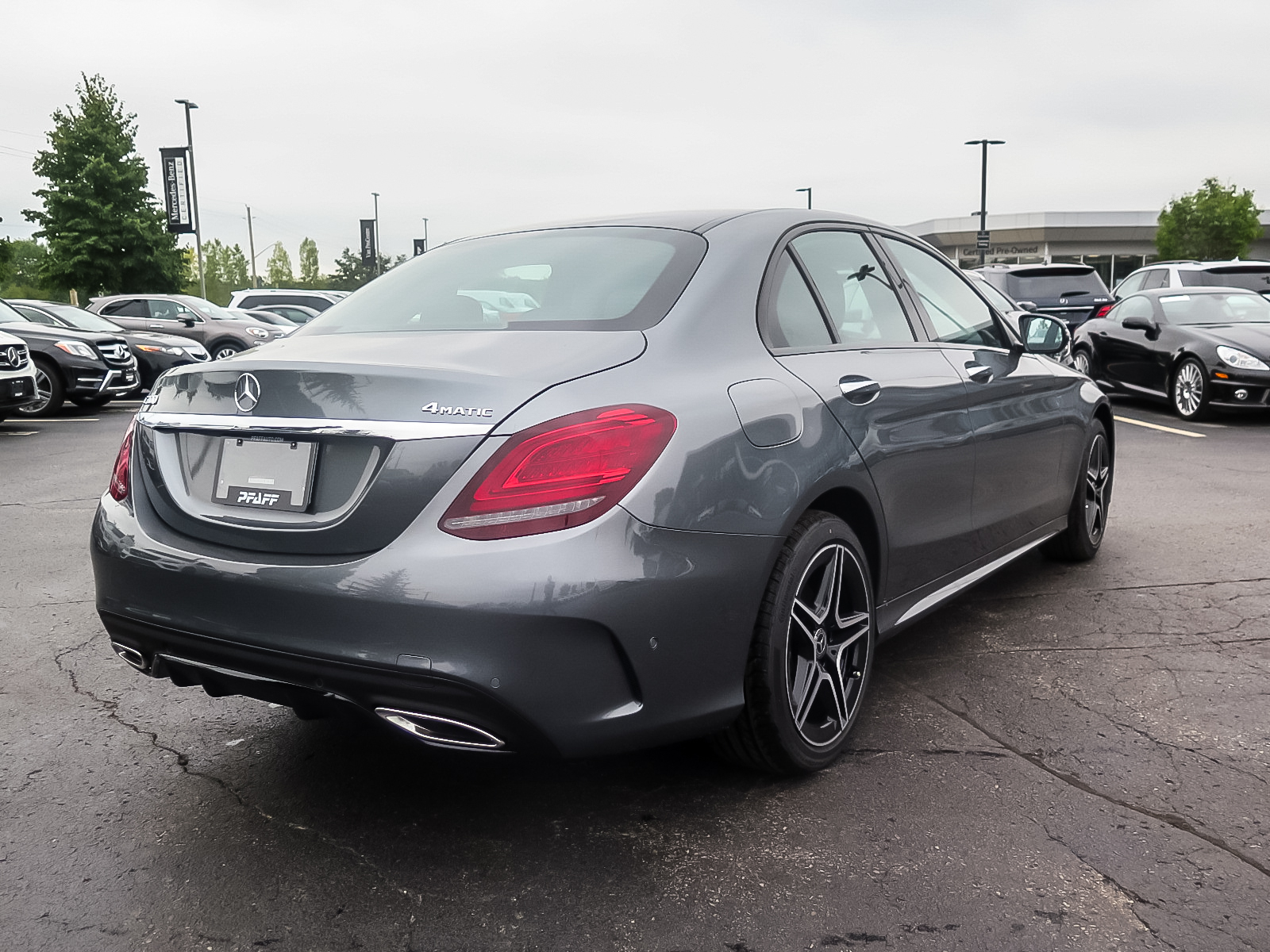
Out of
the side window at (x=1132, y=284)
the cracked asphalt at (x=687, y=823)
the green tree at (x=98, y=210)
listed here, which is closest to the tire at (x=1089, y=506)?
the cracked asphalt at (x=687, y=823)

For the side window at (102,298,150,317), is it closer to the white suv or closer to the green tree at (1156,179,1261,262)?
the white suv

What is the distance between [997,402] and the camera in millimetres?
4109

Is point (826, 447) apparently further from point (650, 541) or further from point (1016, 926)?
point (1016, 926)

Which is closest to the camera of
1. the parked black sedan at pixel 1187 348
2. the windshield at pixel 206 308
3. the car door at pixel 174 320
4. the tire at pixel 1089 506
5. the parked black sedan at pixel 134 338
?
the tire at pixel 1089 506

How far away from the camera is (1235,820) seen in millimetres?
2785

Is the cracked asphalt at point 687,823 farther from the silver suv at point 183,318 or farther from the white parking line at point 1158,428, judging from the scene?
the silver suv at point 183,318

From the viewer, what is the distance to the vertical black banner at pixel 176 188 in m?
40.0

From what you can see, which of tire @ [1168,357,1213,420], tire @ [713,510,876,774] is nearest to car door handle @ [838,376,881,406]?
tire @ [713,510,876,774]

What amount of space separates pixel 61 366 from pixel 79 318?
7.76ft

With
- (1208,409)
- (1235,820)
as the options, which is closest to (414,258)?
(1235,820)

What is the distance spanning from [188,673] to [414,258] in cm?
171

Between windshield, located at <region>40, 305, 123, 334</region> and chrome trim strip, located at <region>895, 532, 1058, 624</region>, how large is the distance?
46.6 ft

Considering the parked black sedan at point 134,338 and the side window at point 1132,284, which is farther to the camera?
the parked black sedan at point 134,338

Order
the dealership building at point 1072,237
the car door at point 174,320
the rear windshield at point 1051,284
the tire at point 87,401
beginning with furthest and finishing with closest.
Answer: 1. the dealership building at point 1072,237
2. the car door at point 174,320
3. the rear windshield at point 1051,284
4. the tire at point 87,401
